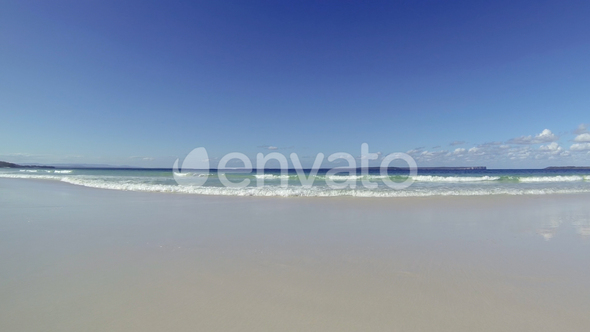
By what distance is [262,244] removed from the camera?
5.08 meters

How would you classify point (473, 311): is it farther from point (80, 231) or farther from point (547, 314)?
point (80, 231)

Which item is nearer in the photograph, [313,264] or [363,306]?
[363,306]

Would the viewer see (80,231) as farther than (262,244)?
Yes

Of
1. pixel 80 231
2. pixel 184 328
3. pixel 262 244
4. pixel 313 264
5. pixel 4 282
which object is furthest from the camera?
pixel 80 231

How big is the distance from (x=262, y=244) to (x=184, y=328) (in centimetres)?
263

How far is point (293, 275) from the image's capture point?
365 cm

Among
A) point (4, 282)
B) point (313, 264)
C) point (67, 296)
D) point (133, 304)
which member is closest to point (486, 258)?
point (313, 264)

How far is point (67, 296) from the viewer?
304 cm

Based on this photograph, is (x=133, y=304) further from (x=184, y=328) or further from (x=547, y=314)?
(x=547, y=314)

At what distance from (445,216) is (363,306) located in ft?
20.1

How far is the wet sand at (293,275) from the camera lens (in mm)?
2637

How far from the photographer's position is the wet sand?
2.64m

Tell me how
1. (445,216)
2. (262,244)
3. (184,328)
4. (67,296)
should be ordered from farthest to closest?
(445,216), (262,244), (67,296), (184,328)

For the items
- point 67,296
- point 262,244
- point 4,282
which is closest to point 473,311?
point 262,244
